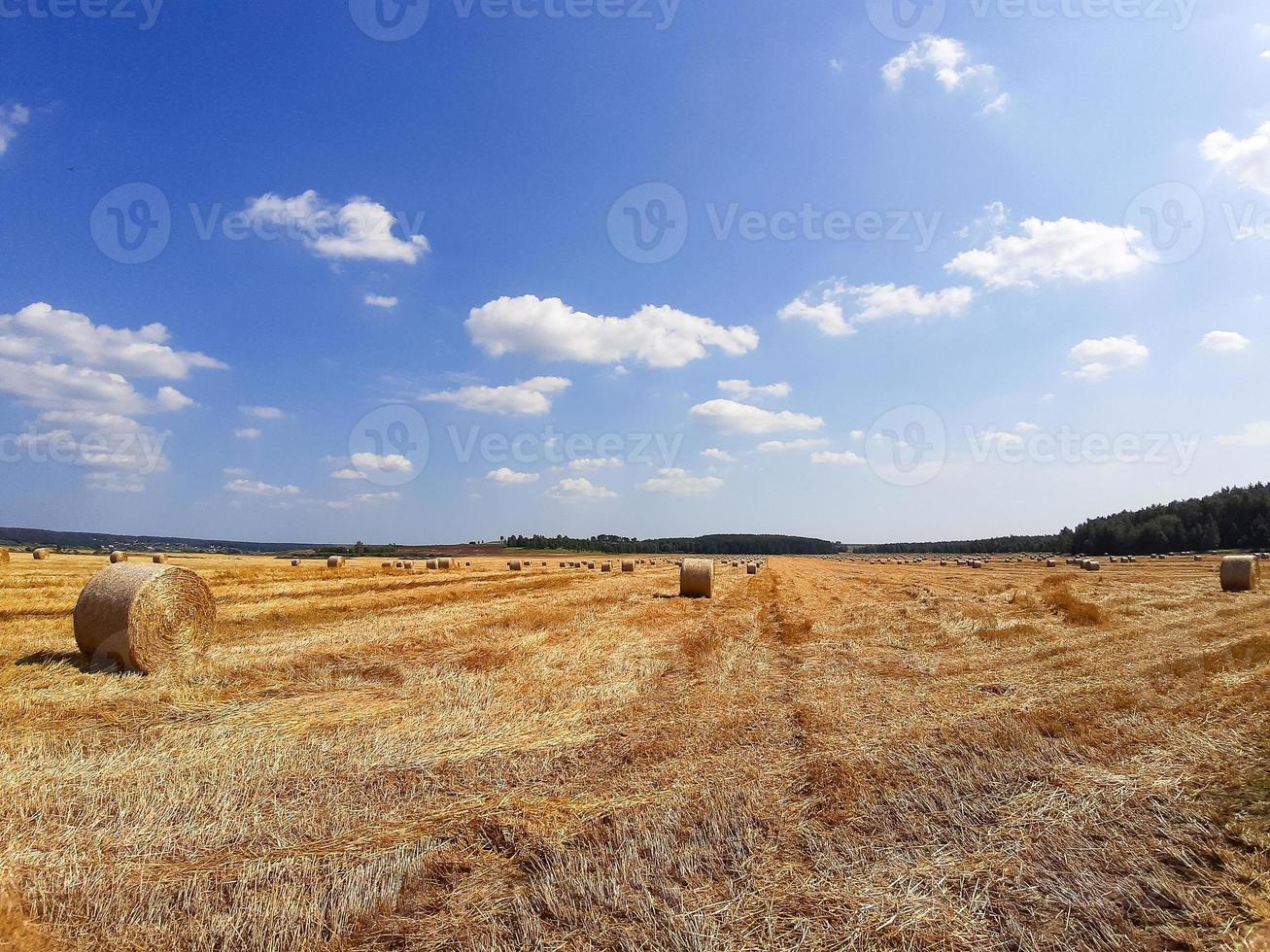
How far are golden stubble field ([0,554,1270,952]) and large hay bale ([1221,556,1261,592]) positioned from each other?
17.7 metres

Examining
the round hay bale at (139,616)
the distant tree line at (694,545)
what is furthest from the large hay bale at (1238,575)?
the distant tree line at (694,545)

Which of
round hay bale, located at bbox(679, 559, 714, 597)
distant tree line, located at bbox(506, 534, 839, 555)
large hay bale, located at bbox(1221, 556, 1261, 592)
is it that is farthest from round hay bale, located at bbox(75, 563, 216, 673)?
distant tree line, located at bbox(506, 534, 839, 555)

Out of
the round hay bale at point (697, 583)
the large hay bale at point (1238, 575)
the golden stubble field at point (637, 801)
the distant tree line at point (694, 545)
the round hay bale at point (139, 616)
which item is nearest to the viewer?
the golden stubble field at point (637, 801)

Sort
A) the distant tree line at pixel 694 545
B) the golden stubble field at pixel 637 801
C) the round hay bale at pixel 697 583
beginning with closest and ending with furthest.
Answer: the golden stubble field at pixel 637 801
the round hay bale at pixel 697 583
the distant tree line at pixel 694 545

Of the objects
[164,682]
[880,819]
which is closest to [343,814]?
[880,819]

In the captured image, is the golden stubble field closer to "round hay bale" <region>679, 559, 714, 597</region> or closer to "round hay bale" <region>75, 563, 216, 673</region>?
"round hay bale" <region>75, 563, 216, 673</region>

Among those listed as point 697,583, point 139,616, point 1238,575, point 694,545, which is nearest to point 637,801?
point 139,616

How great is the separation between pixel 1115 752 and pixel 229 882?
7.24 m

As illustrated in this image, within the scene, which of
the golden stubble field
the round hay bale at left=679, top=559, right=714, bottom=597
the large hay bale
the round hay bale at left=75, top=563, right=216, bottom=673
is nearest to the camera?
the golden stubble field

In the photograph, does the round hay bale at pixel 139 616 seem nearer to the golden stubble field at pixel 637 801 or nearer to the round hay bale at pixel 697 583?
the golden stubble field at pixel 637 801

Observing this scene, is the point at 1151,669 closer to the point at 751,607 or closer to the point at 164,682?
the point at 751,607

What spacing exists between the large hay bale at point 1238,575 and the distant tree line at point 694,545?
90.9 m

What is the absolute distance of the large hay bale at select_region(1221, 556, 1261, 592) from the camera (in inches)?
922

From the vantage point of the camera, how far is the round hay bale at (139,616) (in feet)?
33.5
